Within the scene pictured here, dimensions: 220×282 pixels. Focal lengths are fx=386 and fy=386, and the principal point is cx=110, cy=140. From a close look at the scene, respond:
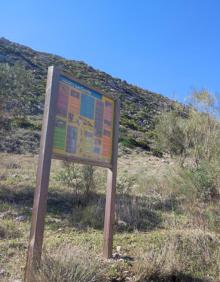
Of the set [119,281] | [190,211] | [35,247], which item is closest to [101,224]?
[190,211]

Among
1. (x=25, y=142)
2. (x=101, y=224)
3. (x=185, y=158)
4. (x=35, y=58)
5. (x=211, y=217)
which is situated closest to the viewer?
(x=211, y=217)

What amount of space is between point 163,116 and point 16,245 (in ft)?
48.8

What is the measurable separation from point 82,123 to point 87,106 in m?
0.32

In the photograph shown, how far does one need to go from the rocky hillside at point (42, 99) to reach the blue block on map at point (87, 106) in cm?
666

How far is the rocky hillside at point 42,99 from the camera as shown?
14.7 m

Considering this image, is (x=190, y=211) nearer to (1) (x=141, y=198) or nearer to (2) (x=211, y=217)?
(2) (x=211, y=217)

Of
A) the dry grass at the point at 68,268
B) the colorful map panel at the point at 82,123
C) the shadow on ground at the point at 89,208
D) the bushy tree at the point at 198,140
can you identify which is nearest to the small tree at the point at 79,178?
the shadow on ground at the point at 89,208

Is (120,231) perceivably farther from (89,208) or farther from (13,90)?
(13,90)

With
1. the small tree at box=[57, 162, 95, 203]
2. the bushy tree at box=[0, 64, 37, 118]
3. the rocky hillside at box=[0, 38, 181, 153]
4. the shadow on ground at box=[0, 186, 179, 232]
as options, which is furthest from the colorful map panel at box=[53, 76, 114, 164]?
the bushy tree at box=[0, 64, 37, 118]

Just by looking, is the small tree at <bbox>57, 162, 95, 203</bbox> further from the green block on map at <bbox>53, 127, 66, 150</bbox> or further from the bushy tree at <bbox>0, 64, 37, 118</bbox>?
the green block on map at <bbox>53, 127, 66, 150</bbox>

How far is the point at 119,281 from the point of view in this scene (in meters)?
4.87

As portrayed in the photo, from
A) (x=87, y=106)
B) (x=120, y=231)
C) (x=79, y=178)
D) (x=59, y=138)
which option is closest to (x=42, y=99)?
(x=79, y=178)

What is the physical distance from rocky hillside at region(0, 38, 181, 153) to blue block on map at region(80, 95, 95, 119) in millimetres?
6657

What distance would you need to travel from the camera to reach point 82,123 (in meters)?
5.60
